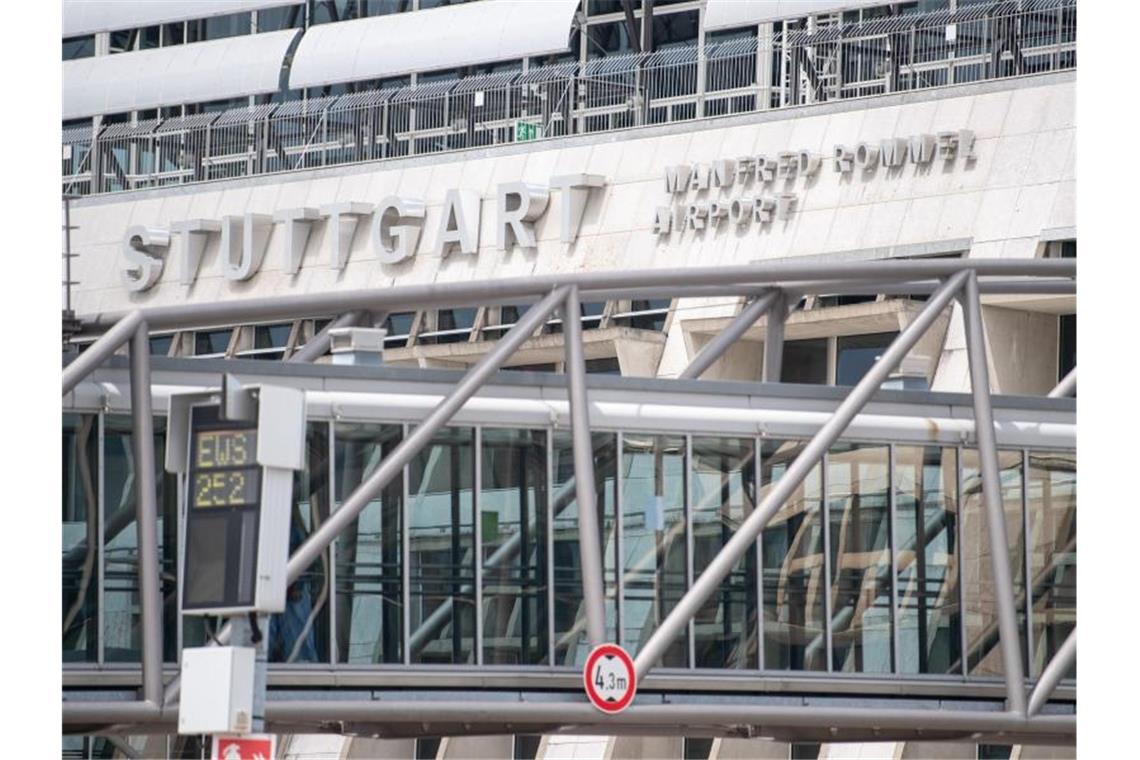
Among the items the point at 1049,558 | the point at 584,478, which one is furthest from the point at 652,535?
the point at 1049,558

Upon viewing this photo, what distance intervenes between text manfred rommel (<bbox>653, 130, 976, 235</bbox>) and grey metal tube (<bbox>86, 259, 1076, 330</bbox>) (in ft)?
51.1

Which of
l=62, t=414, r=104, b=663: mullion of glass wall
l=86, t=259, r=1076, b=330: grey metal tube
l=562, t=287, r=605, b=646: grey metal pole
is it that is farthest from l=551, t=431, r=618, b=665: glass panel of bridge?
l=62, t=414, r=104, b=663: mullion of glass wall

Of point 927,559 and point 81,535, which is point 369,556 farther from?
point 927,559

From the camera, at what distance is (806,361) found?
153 feet

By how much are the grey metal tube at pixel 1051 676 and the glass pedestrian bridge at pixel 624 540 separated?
52 cm

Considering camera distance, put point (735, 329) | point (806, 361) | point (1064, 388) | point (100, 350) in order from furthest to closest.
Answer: point (806, 361) → point (1064, 388) → point (735, 329) → point (100, 350)

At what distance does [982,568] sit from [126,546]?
8.45m

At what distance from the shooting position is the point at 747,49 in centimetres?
4825

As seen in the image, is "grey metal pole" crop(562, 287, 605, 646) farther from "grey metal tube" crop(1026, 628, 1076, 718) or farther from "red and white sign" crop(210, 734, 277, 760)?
"red and white sign" crop(210, 734, 277, 760)

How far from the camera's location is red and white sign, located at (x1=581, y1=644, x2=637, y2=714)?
79.6ft

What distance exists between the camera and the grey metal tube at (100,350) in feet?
Result: 76.9

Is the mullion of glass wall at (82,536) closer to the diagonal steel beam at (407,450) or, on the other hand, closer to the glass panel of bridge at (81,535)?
the glass panel of bridge at (81,535)
